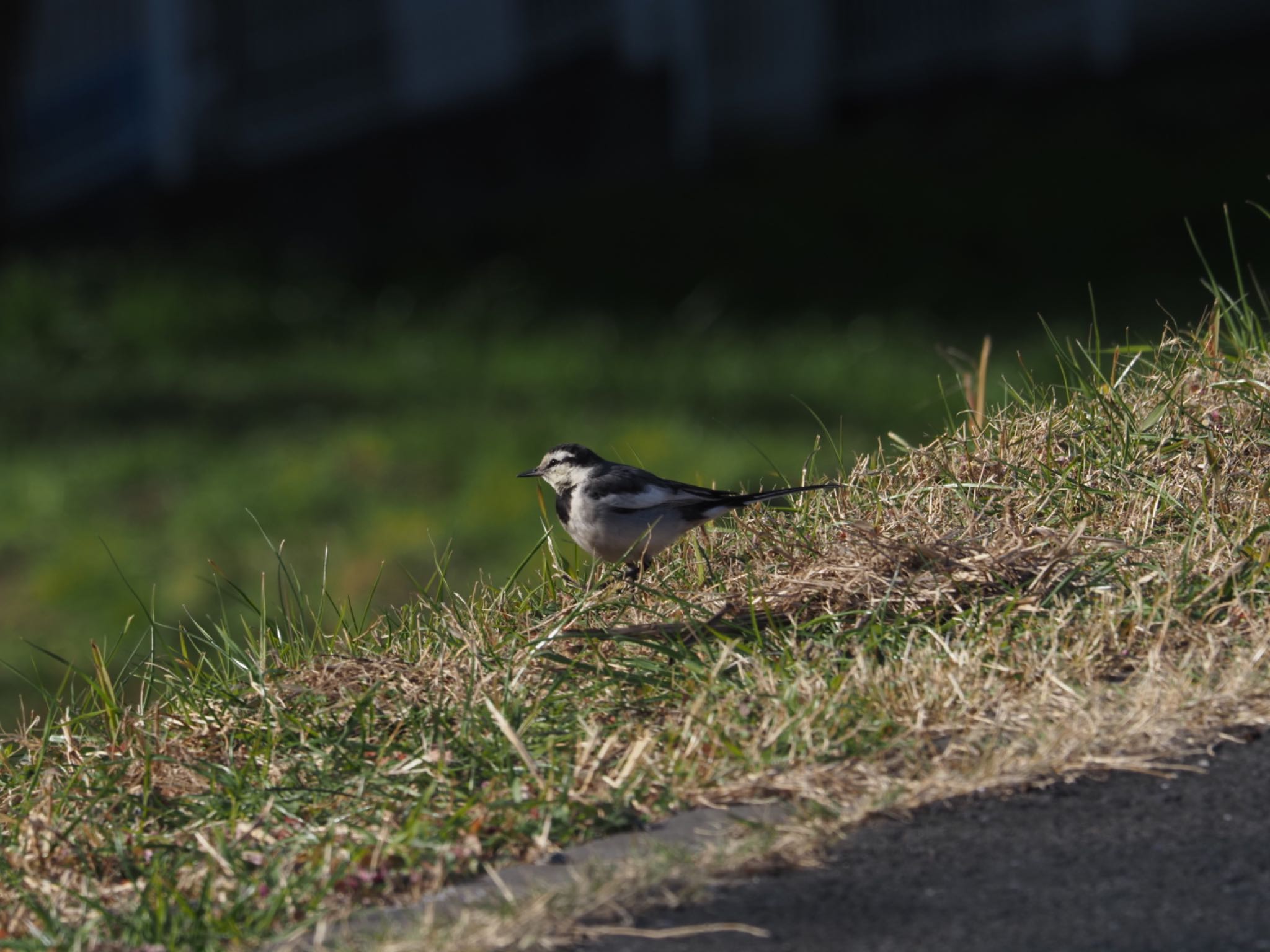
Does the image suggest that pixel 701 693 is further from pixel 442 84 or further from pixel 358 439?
pixel 442 84

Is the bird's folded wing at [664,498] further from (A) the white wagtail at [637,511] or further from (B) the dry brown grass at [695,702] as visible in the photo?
(B) the dry brown grass at [695,702]

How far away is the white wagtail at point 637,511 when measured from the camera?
15.2ft

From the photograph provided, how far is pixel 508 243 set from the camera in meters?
14.9

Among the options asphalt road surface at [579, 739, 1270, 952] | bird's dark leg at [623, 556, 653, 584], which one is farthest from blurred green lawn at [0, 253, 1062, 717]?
asphalt road surface at [579, 739, 1270, 952]

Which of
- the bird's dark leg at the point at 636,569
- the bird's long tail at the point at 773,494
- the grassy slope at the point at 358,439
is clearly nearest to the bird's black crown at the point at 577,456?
the bird's dark leg at the point at 636,569

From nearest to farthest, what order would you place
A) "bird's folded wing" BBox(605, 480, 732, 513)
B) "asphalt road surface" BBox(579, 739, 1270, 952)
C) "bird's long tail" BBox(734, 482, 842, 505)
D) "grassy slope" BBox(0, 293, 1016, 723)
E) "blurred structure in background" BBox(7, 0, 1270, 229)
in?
1. "asphalt road surface" BBox(579, 739, 1270, 952)
2. "bird's long tail" BBox(734, 482, 842, 505)
3. "bird's folded wing" BBox(605, 480, 732, 513)
4. "grassy slope" BBox(0, 293, 1016, 723)
5. "blurred structure in background" BBox(7, 0, 1270, 229)

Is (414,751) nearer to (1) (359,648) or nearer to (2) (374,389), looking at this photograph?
(1) (359,648)

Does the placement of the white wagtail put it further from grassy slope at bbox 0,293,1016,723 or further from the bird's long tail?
grassy slope at bbox 0,293,1016,723

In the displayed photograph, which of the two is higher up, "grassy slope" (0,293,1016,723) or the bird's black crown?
the bird's black crown

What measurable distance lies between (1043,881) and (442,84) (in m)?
15.1

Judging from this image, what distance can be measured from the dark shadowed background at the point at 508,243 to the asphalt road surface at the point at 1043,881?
18.8 ft

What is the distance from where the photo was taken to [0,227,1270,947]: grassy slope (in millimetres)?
3227

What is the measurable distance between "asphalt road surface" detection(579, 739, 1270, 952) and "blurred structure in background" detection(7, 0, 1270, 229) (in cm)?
1405

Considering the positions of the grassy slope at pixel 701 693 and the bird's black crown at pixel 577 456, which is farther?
the bird's black crown at pixel 577 456
